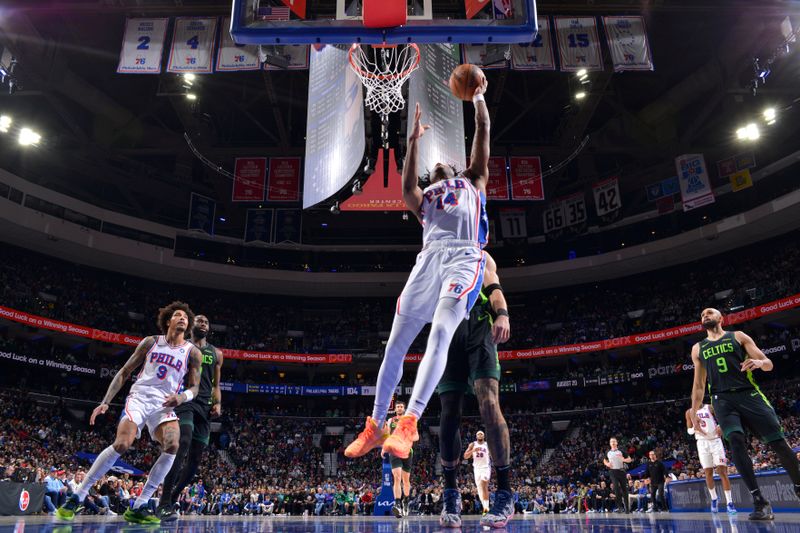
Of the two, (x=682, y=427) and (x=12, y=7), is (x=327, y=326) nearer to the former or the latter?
(x=682, y=427)

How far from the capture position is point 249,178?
2158 centimetres

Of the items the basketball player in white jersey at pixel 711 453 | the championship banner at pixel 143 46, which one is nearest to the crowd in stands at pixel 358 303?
the championship banner at pixel 143 46

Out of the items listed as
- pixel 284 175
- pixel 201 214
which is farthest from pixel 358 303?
pixel 284 175

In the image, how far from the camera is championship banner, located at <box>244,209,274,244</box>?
26062 mm

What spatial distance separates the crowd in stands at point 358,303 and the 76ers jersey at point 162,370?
2466 centimetres

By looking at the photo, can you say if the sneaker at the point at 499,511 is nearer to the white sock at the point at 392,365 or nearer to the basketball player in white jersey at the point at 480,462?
the white sock at the point at 392,365

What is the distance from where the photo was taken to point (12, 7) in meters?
14.1

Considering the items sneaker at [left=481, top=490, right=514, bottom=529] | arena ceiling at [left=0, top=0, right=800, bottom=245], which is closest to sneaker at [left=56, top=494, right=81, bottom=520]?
sneaker at [left=481, top=490, right=514, bottom=529]

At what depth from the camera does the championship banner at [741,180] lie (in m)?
24.9

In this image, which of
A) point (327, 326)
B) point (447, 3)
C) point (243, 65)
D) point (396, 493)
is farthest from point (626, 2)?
point (327, 326)

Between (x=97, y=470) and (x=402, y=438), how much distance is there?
352 cm

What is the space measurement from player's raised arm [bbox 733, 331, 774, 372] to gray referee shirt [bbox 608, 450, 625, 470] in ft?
26.0

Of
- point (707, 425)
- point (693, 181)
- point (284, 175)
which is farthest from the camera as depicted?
point (693, 181)

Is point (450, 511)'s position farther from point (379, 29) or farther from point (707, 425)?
point (707, 425)
